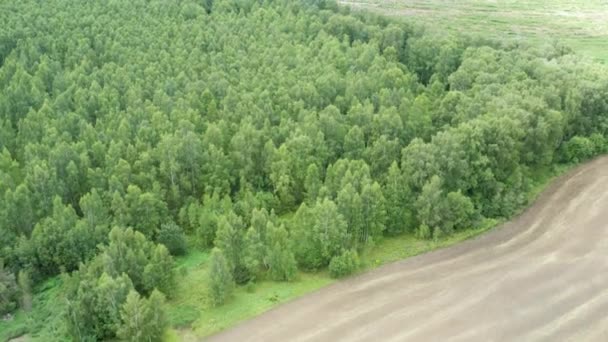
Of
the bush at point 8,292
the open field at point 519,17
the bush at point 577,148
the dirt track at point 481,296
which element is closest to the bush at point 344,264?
the dirt track at point 481,296

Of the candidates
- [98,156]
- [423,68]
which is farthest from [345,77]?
[98,156]

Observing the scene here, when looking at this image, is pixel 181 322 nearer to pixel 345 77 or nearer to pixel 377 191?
pixel 377 191

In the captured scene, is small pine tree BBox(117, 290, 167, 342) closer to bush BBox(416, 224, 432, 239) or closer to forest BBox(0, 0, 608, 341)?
forest BBox(0, 0, 608, 341)

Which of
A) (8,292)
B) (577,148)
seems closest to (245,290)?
(8,292)

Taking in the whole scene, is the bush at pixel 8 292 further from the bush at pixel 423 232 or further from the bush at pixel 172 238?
the bush at pixel 423 232

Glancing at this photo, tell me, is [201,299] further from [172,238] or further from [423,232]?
[423,232]
